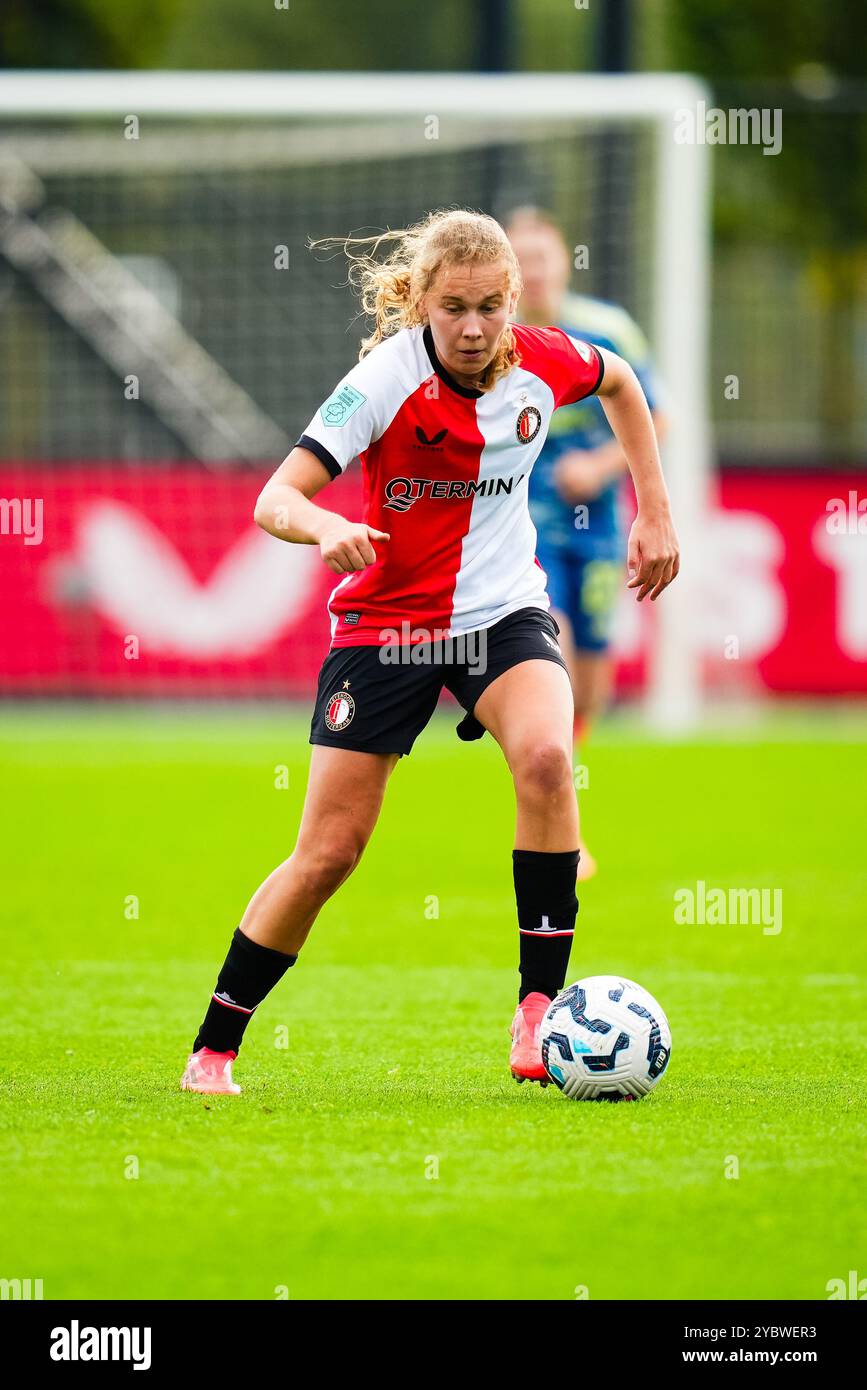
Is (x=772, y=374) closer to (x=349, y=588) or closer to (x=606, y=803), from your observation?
(x=606, y=803)

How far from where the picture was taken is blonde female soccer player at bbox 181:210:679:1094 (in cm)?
486

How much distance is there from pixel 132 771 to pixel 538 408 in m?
8.41

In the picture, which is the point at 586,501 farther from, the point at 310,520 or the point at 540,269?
the point at 310,520

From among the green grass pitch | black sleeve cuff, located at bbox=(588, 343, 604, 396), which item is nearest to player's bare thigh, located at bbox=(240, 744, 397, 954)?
the green grass pitch

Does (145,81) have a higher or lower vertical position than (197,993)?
higher

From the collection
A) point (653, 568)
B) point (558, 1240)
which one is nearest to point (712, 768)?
point (653, 568)

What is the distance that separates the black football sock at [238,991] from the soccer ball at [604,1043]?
0.69 m

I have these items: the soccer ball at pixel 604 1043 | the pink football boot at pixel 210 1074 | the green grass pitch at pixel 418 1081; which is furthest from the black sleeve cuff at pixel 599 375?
the pink football boot at pixel 210 1074

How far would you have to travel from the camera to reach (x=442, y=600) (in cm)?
511

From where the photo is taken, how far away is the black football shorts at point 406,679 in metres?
4.97

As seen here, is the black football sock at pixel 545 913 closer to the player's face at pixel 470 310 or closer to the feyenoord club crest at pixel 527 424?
the feyenoord club crest at pixel 527 424

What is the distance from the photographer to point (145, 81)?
14.7 metres

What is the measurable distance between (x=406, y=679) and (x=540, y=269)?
3.54m

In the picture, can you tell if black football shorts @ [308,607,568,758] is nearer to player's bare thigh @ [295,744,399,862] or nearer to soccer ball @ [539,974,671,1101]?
player's bare thigh @ [295,744,399,862]
